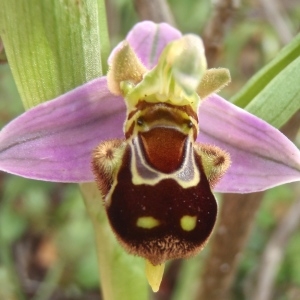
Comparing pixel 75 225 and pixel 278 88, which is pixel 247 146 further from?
pixel 75 225

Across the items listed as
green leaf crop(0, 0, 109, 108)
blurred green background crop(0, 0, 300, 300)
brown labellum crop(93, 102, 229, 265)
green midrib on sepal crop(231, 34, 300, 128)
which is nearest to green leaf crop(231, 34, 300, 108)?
green midrib on sepal crop(231, 34, 300, 128)

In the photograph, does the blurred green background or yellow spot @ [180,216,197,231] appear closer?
yellow spot @ [180,216,197,231]

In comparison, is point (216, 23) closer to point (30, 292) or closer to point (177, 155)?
point (177, 155)

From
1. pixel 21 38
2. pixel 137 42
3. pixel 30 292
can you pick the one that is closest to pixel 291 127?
pixel 137 42

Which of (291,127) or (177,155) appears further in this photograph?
(291,127)

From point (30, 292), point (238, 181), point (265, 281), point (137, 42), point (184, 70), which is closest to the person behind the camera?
point (184, 70)

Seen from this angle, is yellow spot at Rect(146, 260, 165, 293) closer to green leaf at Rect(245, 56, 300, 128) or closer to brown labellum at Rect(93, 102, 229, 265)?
brown labellum at Rect(93, 102, 229, 265)

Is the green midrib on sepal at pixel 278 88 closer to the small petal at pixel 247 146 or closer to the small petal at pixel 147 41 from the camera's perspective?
the small petal at pixel 247 146

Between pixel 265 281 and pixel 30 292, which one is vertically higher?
pixel 265 281
